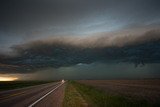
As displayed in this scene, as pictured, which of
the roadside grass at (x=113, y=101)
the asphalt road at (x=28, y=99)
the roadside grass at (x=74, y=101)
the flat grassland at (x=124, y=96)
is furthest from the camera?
→ the flat grassland at (x=124, y=96)

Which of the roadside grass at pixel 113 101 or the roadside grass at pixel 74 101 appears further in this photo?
the roadside grass at pixel 74 101

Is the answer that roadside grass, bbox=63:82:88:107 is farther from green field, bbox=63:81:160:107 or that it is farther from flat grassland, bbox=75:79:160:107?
flat grassland, bbox=75:79:160:107

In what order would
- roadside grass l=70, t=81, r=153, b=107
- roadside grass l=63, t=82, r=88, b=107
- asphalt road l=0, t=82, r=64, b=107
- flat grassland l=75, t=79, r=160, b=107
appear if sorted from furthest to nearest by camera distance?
flat grassland l=75, t=79, r=160, b=107
roadside grass l=63, t=82, r=88, b=107
roadside grass l=70, t=81, r=153, b=107
asphalt road l=0, t=82, r=64, b=107

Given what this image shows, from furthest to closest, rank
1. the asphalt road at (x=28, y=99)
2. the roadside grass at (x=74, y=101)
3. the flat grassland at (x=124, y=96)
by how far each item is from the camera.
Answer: the flat grassland at (x=124, y=96) → the roadside grass at (x=74, y=101) → the asphalt road at (x=28, y=99)

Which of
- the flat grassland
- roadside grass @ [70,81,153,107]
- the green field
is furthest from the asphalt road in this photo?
the flat grassland

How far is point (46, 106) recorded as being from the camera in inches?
554

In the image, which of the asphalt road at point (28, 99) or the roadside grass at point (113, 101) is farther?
the roadside grass at point (113, 101)

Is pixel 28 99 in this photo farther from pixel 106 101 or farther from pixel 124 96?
pixel 124 96

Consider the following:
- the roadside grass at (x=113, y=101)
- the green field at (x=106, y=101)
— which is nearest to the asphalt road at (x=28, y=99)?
the green field at (x=106, y=101)

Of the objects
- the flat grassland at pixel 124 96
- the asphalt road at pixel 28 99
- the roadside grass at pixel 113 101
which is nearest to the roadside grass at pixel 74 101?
the roadside grass at pixel 113 101

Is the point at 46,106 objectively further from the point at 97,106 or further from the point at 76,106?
the point at 97,106

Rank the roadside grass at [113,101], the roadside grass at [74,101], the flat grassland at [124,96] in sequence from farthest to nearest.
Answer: the flat grassland at [124,96]
the roadside grass at [74,101]
the roadside grass at [113,101]

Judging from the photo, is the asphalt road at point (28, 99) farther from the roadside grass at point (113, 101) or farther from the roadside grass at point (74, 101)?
the roadside grass at point (113, 101)

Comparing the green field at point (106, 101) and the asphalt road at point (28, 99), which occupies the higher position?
the asphalt road at point (28, 99)
